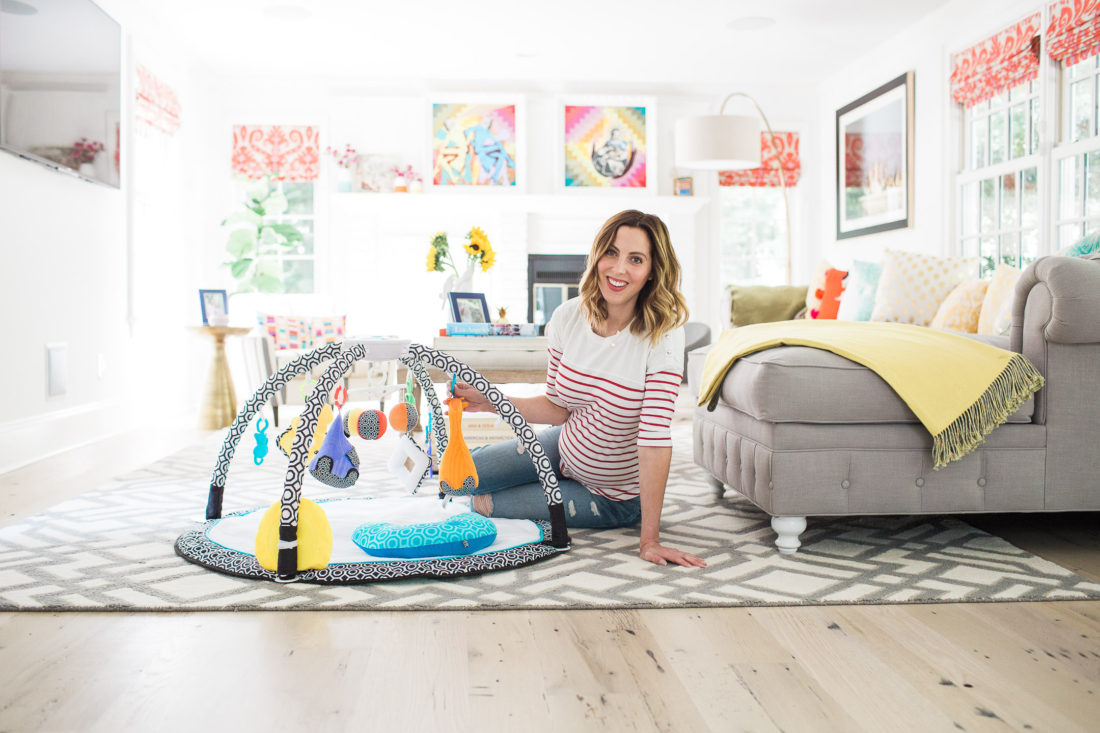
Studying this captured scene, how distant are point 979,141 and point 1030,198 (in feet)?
2.18

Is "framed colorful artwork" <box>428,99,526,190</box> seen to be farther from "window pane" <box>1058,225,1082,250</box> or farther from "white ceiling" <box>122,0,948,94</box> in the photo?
"window pane" <box>1058,225,1082,250</box>

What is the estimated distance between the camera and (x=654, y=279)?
6.80 feet

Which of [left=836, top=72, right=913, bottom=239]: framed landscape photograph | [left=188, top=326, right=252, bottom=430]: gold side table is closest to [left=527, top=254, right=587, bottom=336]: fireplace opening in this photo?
[left=836, top=72, right=913, bottom=239]: framed landscape photograph

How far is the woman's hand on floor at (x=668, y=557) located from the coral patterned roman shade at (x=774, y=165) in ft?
18.3

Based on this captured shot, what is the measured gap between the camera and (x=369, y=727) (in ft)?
3.76

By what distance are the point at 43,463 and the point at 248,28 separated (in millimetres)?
3348

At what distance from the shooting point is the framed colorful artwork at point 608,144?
22.9 feet

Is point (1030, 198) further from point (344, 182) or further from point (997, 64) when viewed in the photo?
point (344, 182)

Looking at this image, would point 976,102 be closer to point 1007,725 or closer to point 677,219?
point 677,219

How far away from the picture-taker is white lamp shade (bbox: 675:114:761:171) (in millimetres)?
5285

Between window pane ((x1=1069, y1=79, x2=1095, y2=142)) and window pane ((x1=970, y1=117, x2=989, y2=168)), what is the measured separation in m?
0.75

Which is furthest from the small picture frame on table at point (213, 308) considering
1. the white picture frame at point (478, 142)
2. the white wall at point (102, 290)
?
the white picture frame at point (478, 142)

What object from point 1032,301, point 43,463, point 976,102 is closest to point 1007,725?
point 1032,301

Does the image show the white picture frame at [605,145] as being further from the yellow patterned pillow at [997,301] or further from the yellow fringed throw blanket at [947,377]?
the yellow fringed throw blanket at [947,377]
